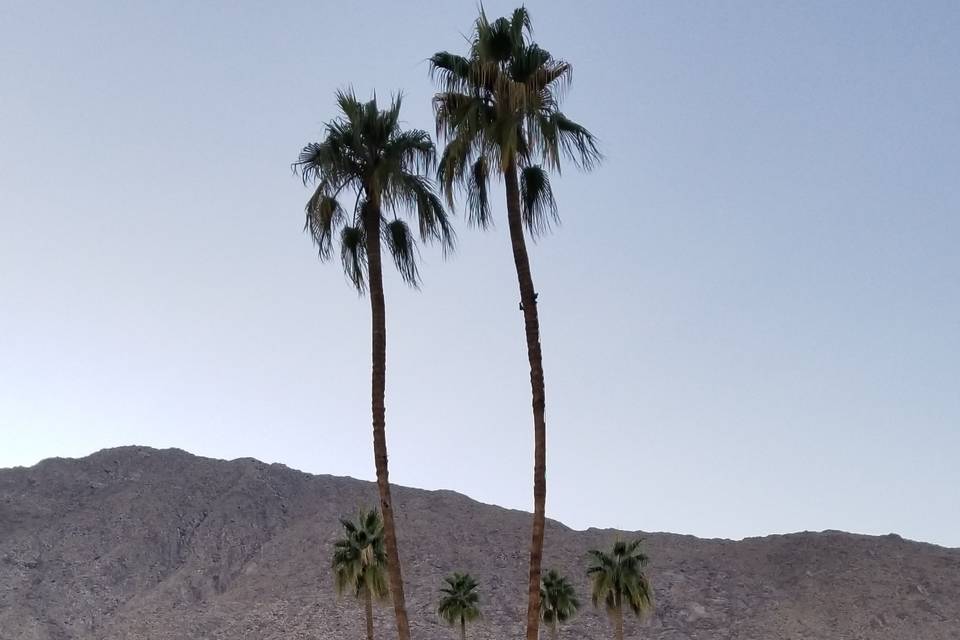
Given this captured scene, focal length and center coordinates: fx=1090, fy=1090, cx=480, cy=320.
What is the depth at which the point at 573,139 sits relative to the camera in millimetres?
21266

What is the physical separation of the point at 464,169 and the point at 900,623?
8874cm

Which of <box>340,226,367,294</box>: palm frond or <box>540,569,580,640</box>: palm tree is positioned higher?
<box>340,226,367,294</box>: palm frond

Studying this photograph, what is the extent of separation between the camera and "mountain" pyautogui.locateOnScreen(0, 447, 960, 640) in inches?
3777

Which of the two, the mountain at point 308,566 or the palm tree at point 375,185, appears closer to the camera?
the palm tree at point 375,185

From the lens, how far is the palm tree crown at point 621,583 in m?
48.3

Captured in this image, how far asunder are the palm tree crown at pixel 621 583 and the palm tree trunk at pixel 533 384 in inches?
1115

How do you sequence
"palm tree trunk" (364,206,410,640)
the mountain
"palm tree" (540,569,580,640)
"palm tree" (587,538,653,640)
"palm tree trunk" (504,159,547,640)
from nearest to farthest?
"palm tree trunk" (504,159,547,640), "palm tree trunk" (364,206,410,640), "palm tree" (587,538,653,640), "palm tree" (540,569,580,640), the mountain

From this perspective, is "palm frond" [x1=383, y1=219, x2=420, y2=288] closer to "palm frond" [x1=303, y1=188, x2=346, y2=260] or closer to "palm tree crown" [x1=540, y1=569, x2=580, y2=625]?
"palm frond" [x1=303, y1=188, x2=346, y2=260]

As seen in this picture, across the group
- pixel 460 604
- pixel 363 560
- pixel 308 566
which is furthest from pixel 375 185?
pixel 308 566

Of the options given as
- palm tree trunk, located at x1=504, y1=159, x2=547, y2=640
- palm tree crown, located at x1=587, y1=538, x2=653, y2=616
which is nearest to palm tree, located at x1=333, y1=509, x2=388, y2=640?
palm tree crown, located at x1=587, y1=538, x2=653, y2=616

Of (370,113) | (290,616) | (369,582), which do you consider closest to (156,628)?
(290,616)

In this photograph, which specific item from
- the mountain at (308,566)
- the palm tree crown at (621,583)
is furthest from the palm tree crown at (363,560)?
the mountain at (308,566)

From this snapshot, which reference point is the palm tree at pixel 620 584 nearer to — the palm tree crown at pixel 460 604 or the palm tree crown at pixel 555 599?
the palm tree crown at pixel 555 599

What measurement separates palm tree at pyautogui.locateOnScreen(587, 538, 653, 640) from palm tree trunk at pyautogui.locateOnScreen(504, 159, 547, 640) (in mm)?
28320
